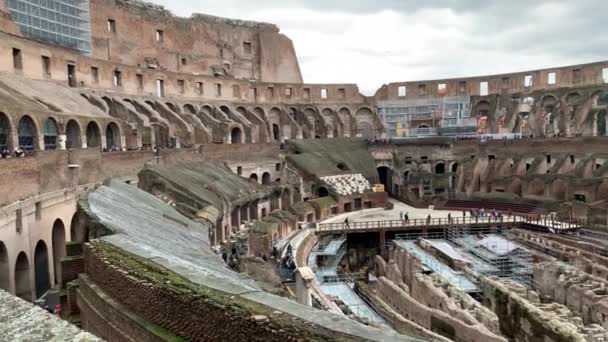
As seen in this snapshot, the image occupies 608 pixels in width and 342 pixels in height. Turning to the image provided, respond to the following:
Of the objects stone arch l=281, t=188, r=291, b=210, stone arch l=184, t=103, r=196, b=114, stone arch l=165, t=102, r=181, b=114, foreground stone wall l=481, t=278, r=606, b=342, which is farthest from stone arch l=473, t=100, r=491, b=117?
foreground stone wall l=481, t=278, r=606, b=342

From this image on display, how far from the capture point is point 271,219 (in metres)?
30.5

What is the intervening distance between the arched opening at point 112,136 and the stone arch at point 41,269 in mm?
14217

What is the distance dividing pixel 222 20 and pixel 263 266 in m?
41.8

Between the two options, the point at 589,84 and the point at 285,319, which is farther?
the point at 589,84

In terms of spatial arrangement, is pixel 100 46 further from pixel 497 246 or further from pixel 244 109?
pixel 497 246

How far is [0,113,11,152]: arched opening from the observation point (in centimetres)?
2042

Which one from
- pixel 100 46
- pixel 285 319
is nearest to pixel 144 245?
pixel 285 319

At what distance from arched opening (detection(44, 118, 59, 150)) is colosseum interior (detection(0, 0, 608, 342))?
97mm

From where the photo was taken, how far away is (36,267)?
17.2 m

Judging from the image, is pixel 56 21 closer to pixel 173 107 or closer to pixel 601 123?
pixel 173 107

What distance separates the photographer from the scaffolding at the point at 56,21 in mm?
35781

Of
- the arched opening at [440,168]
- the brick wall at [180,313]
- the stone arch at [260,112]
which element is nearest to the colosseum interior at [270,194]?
the brick wall at [180,313]

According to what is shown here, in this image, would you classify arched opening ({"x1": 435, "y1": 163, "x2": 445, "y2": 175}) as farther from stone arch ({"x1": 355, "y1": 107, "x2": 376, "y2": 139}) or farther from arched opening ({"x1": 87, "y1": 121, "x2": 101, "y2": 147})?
arched opening ({"x1": 87, "y1": 121, "x2": 101, "y2": 147})

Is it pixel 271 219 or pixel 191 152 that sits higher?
pixel 191 152
